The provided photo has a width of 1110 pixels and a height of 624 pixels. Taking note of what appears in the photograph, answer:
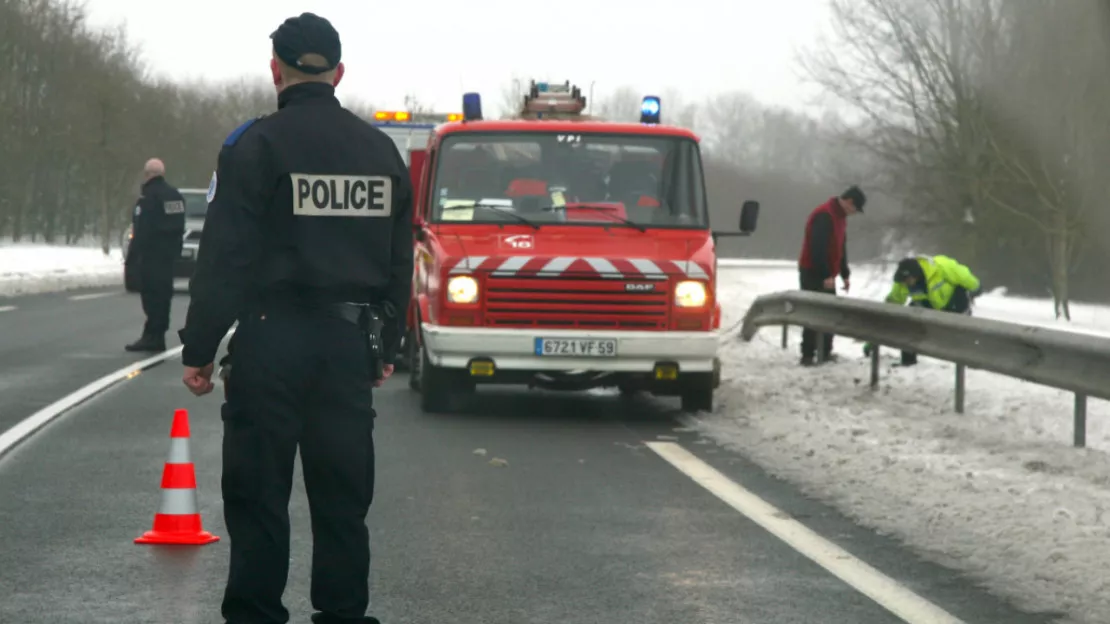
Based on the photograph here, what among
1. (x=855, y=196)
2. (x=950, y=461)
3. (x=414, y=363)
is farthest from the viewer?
(x=855, y=196)

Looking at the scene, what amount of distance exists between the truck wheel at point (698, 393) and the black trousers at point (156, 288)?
24.0 feet

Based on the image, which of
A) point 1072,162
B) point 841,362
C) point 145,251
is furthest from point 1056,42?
point 145,251

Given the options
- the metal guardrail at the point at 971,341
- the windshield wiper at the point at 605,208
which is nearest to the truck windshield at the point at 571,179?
the windshield wiper at the point at 605,208

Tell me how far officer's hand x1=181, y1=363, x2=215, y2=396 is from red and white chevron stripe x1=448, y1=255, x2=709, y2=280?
731 cm

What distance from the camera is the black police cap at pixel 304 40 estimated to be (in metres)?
5.08

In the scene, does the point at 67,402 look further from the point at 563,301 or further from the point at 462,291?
the point at 563,301

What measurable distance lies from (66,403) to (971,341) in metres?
6.58

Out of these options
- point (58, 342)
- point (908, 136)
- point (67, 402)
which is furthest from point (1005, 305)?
point (67, 402)

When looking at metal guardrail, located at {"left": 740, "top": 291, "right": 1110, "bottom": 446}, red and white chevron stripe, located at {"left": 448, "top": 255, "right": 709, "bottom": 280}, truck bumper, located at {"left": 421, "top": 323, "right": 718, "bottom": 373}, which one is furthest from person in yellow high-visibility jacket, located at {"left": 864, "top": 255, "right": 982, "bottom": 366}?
red and white chevron stripe, located at {"left": 448, "top": 255, "right": 709, "bottom": 280}

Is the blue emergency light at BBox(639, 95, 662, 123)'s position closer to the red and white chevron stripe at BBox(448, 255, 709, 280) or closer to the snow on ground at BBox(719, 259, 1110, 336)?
the red and white chevron stripe at BBox(448, 255, 709, 280)

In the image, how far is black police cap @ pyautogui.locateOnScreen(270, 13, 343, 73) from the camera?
5.08 metres

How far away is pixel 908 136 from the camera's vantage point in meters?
41.4

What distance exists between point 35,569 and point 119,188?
6688 cm

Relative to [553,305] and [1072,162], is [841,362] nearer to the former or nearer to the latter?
[553,305]
